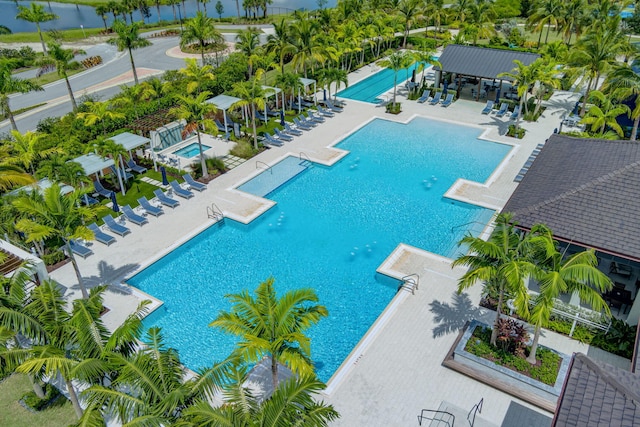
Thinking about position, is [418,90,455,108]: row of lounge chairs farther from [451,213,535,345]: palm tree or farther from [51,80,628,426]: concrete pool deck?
[451,213,535,345]: palm tree

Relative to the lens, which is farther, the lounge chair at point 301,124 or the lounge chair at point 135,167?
the lounge chair at point 301,124

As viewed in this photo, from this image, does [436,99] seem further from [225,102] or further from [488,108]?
[225,102]

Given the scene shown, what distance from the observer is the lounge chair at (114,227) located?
72.7ft

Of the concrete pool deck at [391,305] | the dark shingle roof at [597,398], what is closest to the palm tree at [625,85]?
the concrete pool deck at [391,305]

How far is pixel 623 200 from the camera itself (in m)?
16.8

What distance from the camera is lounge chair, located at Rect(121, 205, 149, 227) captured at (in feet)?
75.2

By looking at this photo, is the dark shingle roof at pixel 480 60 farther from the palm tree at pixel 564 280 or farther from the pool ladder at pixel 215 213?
the palm tree at pixel 564 280

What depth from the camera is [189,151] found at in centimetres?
3031

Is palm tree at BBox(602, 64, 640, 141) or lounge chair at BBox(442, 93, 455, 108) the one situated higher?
palm tree at BBox(602, 64, 640, 141)

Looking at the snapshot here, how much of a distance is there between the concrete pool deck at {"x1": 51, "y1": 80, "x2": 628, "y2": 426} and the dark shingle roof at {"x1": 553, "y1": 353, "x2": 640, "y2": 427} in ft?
14.4

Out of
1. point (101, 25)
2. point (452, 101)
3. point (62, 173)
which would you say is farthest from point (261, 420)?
point (101, 25)

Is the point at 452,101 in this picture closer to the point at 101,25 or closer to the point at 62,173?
the point at 62,173

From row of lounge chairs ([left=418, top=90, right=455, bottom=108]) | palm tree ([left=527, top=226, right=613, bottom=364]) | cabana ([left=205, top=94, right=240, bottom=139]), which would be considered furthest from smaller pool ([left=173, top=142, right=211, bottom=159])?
palm tree ([left=527, top=226, right=613, bottom=364])

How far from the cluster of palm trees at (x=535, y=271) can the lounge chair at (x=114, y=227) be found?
15390 mm
